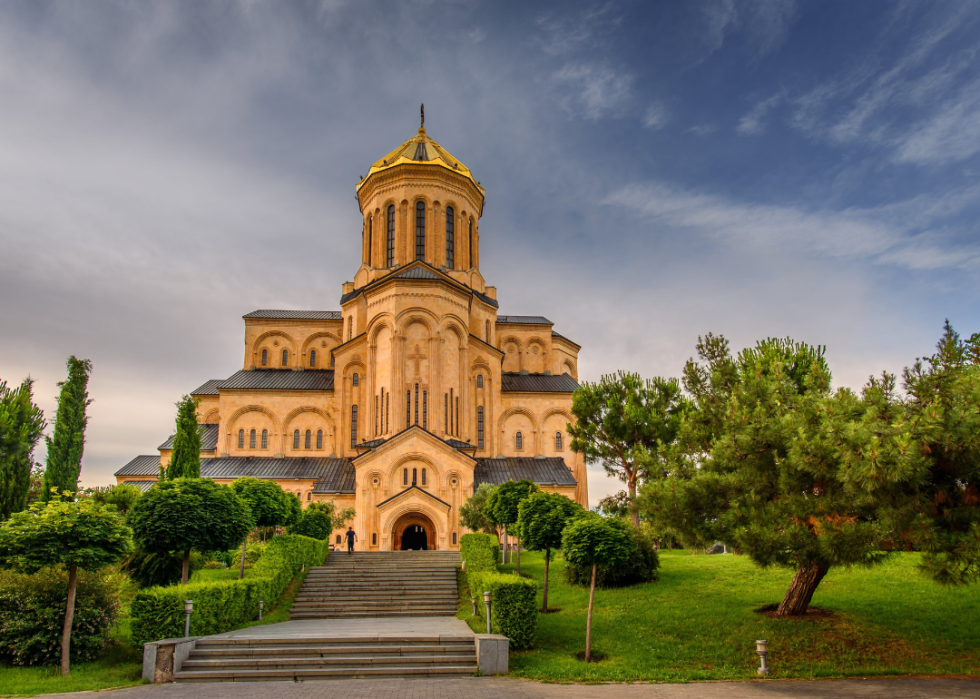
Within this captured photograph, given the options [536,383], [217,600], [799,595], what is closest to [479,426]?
[536,383]

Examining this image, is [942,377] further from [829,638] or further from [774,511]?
[829,638]

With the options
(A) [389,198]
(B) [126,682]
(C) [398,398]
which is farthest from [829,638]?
(A) [389,198]

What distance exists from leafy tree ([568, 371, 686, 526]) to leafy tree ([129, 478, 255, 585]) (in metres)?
15.5

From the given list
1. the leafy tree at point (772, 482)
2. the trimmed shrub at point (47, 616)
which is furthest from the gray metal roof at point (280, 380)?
the leafy tree at point (772, 482)

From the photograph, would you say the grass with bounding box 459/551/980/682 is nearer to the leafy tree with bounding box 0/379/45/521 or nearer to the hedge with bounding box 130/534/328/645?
the hedge with bounding box 130/534/328/645

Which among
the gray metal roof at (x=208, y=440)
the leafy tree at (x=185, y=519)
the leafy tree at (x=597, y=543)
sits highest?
the gray metal roof at (x=208, y=440)

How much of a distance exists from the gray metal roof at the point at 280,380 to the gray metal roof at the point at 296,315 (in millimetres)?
3690

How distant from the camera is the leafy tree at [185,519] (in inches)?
580

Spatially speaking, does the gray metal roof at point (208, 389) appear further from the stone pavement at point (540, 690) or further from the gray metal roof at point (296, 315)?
the stone pavement at point (540, 690)

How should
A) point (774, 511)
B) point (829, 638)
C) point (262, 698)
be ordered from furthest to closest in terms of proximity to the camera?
1. point (829, 638)
2. point (774, 511)
3. point (262, 698)

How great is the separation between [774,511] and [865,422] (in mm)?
2248

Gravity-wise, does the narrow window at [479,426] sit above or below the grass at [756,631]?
above

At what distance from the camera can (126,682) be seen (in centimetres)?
1122

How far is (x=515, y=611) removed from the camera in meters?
13.5
